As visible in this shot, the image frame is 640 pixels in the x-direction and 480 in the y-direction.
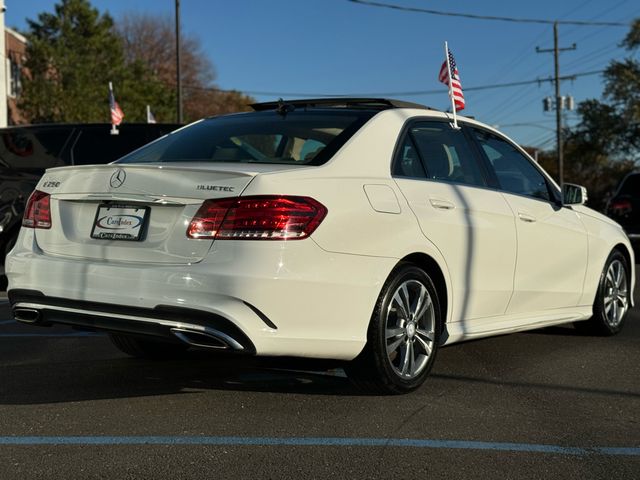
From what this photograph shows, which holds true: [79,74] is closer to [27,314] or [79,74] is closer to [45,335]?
[45,335]

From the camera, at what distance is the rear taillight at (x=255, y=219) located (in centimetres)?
404

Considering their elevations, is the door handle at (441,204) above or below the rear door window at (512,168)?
below

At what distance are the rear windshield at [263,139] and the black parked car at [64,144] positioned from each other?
475cm

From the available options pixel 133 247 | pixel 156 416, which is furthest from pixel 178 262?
pixel 156 416

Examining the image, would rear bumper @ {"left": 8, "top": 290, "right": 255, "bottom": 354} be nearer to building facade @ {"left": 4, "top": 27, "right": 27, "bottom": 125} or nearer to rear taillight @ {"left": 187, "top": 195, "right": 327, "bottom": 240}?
rear taillight @ {"left": 187, "top": 195, "right": 327, "bottom": 240}

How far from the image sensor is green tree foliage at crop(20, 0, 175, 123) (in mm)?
38594

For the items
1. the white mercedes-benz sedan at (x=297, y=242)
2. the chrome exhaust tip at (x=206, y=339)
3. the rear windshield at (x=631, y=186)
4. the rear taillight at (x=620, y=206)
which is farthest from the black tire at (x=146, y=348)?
the rear windshield at (x=631, y=186)

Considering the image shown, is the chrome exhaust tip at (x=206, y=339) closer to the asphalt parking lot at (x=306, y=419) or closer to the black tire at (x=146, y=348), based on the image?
the asphalt parking lot at (x=306, y=419)

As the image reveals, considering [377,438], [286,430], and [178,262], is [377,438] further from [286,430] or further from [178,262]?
[178,262]

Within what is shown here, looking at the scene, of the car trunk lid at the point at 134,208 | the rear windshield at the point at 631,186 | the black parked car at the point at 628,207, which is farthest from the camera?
the rear windshield at the point at 631,186

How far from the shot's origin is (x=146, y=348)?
569 cm

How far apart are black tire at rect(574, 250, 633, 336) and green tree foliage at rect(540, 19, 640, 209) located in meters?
47.6

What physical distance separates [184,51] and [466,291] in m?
72.1

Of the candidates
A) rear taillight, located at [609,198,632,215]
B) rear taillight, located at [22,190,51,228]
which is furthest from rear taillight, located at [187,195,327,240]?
rear taillight, located at [609,198,632,215]
